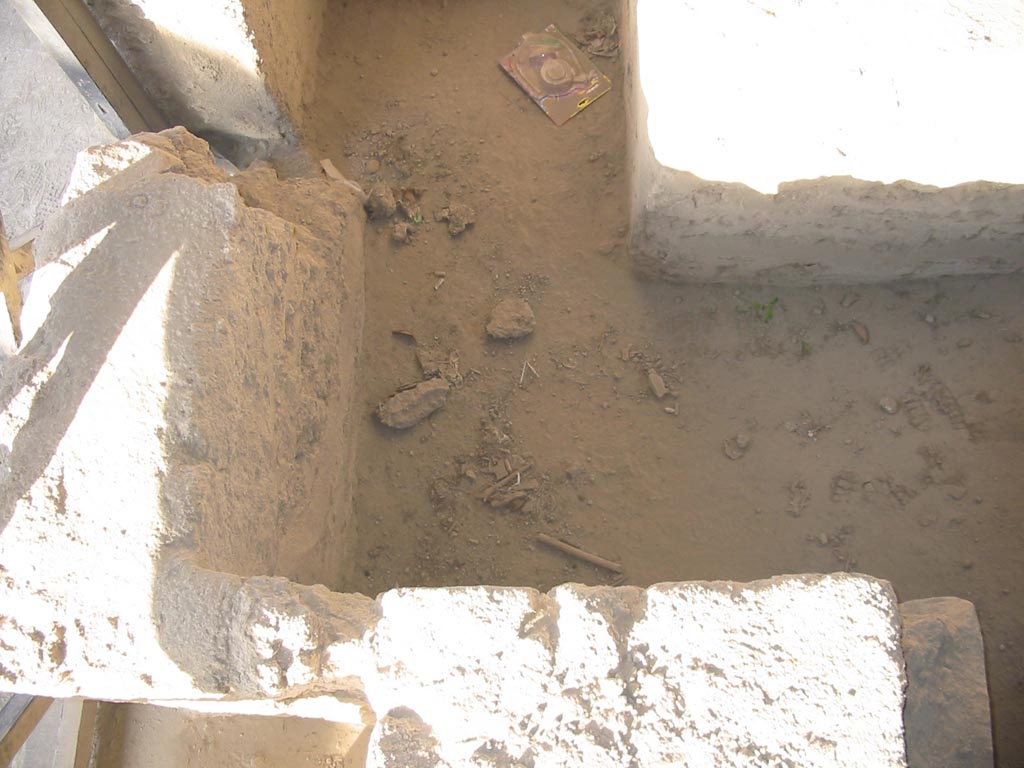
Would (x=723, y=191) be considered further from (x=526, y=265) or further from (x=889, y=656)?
(x=889, y=656)

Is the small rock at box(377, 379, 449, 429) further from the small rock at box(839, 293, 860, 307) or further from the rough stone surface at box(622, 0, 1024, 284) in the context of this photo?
the small rock at box(839, 293, 860, 307)

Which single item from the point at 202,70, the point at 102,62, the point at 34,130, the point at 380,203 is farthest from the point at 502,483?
the point at 34,130

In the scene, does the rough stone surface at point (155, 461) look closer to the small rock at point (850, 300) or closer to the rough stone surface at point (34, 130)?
the small rock at point (850, 300)

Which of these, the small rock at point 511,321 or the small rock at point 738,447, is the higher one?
the small rock at point 511,321

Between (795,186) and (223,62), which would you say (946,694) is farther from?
(223,62)

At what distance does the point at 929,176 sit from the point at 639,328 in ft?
3.59

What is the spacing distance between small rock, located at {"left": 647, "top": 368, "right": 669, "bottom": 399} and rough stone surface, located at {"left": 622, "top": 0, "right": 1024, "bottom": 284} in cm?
40

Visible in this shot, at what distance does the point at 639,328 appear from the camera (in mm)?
3016

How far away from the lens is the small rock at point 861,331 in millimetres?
2879

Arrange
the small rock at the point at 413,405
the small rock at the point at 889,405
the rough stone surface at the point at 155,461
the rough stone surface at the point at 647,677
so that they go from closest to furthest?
the rough stone surface at the point at 647,677, the rough stone surface at the point at 155,461, the small rock at the point at 889,405, the small rock at the point at 413,405

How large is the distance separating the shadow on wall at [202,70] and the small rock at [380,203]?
402 millimetres

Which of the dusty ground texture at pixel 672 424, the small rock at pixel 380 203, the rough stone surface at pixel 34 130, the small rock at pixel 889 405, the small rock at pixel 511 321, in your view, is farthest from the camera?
the rough stone surface at pixel 34 130

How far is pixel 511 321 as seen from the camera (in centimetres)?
301

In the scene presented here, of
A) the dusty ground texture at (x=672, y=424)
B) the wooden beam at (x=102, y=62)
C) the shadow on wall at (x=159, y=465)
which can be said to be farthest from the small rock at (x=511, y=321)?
the wooden beam at (x=102, y=62)
